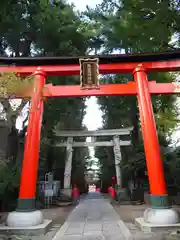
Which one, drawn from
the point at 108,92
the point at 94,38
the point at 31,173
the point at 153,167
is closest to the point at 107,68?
the point at 108,92

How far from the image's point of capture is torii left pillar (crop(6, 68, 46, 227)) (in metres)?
6.92

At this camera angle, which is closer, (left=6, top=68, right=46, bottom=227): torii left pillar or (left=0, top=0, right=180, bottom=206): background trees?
(left=6, top=68, right=46, bottom=227): torii left pillar

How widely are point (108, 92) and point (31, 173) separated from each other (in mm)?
3833

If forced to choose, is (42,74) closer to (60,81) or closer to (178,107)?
(60,81)

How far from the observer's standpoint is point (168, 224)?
6.61 meters

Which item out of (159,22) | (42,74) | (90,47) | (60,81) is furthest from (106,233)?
(90,47)

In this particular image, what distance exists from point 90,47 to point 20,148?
8352 millimetres

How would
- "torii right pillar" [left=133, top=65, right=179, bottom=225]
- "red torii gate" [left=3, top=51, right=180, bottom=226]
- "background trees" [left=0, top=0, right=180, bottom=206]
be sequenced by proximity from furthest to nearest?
"background trees" [left=0, top=0, right=180, bottom=206] < "red torii gate" [left=3, top=51, right=180, bottom=226] < "torii right pillar" [left=133, top=65, right=179, bottom=225]

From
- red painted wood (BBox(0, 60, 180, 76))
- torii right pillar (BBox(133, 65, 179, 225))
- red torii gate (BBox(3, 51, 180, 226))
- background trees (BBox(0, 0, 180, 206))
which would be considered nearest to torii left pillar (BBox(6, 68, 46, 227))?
red torii gate (BBox(3, 51, 180, 226))

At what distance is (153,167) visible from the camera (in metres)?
7.45

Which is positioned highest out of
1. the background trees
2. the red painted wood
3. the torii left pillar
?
the background trees

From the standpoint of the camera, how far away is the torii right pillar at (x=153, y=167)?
22.5 feet

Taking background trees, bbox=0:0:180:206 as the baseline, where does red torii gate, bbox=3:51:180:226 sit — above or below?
below

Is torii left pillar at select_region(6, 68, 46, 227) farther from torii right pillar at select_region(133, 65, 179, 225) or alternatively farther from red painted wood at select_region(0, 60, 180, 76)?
torii right pillar at select_region(133, 65, 179, 225)
